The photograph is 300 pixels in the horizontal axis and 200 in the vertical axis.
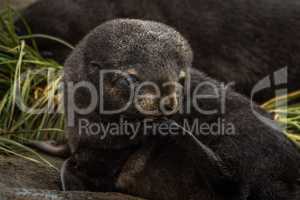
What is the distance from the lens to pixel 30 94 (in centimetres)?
541

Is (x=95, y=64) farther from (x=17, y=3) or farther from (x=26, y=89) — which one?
(x=17, y=3)

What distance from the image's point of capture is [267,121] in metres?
3.40

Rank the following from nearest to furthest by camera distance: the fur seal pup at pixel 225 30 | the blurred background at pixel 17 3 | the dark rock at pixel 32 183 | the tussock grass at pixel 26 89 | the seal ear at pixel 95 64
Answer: the dark rock at pixel 32 183 < the seal ear at pixel 95 64 < the tussock grass at pixel 26 89 < the fur seal pup at pixel 225 30 < the blurred background at pixel 17 3

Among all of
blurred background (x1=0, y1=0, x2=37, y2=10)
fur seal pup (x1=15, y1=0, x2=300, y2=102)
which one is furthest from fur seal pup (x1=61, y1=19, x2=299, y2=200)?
blurred background (x1=0, y1=0, x2=37, y2=10)

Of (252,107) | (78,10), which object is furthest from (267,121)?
(78,10)

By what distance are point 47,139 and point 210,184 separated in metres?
1.93

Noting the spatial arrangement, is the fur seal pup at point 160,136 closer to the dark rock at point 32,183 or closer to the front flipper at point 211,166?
the front flipper at point 211,166

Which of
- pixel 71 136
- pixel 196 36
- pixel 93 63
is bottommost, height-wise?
pixel 71 136

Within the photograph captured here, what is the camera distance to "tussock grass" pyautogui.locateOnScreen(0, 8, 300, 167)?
4926mm

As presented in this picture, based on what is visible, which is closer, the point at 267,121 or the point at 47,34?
the point at 267,121

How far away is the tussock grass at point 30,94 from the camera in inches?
194

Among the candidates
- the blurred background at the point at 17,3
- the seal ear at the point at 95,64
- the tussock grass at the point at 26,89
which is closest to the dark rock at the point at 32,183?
the seal ear at the point at 95,64

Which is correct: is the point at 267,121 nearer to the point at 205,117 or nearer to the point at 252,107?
the point at 252,107

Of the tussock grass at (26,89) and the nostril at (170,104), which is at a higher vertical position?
the tussock grass at (26,89)
